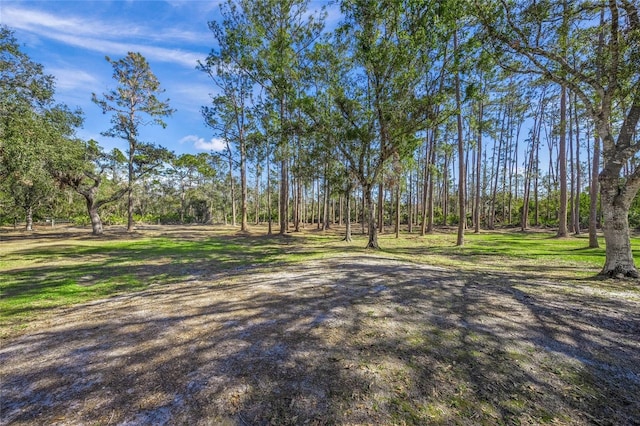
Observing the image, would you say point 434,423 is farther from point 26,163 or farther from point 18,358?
point 26,163

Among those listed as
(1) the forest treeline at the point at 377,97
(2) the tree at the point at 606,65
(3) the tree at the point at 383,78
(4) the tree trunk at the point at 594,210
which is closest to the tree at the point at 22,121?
(1) the forest treeline at the point at 377,97

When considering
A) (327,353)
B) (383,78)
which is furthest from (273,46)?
(327,353)

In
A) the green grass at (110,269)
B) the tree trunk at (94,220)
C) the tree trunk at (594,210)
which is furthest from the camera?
the tree trunk at (94,220)

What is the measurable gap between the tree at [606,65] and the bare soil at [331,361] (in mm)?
2270

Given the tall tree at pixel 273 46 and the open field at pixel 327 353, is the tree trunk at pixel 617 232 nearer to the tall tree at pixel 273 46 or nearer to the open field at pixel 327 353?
the open field at pixel 327 353

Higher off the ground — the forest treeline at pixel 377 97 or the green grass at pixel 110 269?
the forest treeline at pixel 377 97

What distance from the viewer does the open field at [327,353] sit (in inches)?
83.1

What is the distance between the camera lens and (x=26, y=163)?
444 inches

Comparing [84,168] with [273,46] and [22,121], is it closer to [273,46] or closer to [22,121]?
[22,121]

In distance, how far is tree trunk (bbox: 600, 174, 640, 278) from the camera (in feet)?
20.5

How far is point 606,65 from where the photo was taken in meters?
6.56

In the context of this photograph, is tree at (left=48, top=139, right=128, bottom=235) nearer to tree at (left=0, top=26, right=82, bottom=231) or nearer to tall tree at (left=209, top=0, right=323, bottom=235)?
tree at (left=0, top=26, right=82, bottom=231)

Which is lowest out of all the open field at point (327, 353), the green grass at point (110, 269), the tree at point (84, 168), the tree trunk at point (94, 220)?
the green grass at point (110, 269)

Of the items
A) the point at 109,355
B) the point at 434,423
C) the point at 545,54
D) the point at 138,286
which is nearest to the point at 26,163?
the point at 138,286
